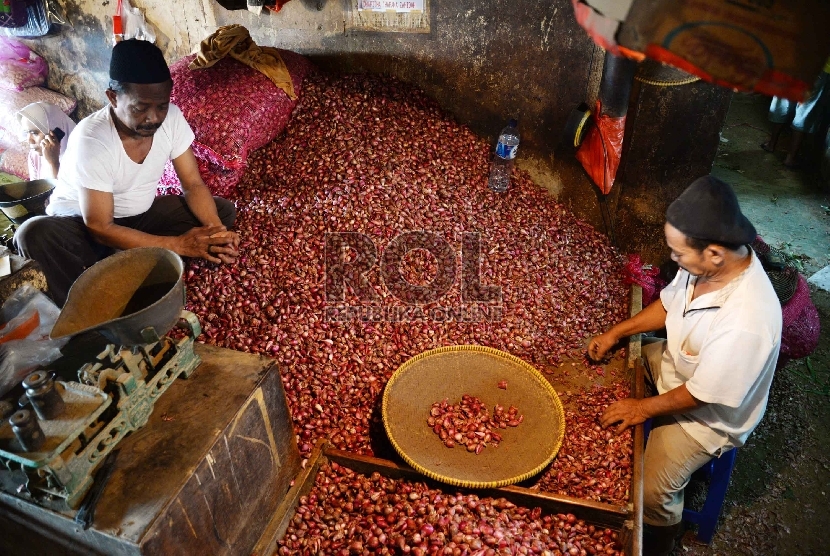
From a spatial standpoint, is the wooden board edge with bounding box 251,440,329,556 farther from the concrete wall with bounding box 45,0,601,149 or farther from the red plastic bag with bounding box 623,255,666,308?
the concrete wall with bounding box 45,0,601,149

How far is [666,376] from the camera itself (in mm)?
3061

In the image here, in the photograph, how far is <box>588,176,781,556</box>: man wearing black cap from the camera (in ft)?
7.76

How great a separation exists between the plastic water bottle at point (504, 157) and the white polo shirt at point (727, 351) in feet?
6.47

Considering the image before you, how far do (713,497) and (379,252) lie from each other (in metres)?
2.48

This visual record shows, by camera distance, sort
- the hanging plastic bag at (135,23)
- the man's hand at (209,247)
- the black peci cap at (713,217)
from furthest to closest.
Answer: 1. the hanging plastic bag at (135,23)
2. the man's hand at (209,247)
3. the black peci cap at (713,217)

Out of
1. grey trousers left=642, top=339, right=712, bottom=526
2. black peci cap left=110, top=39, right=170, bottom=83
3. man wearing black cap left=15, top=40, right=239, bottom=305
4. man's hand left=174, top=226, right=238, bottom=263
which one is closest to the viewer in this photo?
grey trousers left=642, top=339, right=712, bottom=526

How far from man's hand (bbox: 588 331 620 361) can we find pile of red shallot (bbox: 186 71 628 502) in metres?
0.21

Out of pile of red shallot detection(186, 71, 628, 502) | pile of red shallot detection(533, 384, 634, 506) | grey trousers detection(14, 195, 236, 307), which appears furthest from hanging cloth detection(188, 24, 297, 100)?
pile of red shallot detection(533, 384, 634, 506)

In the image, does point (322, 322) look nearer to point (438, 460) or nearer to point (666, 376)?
point (438, 460)

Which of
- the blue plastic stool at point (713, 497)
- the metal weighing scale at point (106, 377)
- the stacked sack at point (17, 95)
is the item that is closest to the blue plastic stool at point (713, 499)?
the blue plastic stool at point (713, 497)

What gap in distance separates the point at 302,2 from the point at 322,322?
311 cm

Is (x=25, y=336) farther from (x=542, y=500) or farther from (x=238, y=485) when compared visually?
(x=542, y=500)

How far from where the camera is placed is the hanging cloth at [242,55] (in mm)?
4406

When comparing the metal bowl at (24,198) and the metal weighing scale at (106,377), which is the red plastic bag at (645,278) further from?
the metal bowl at (24,198)
